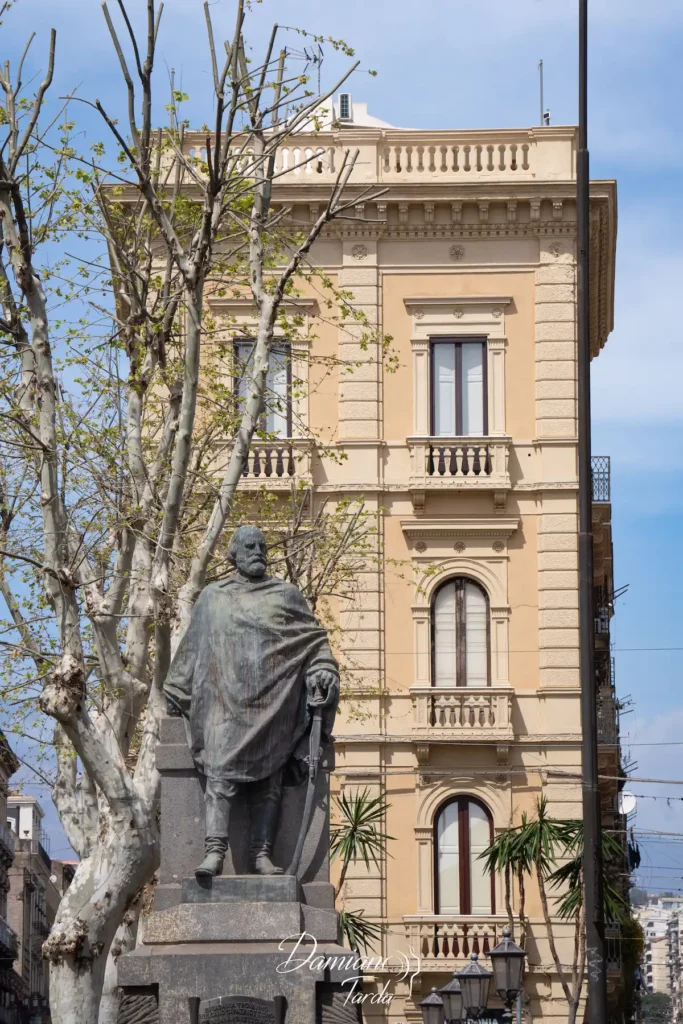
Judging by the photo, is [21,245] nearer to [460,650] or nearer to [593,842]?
[593,842]

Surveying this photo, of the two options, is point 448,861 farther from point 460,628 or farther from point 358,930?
Answer: point 460,628

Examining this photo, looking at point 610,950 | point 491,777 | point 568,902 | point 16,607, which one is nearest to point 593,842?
point 16,607

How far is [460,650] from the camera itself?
33438 millimetres

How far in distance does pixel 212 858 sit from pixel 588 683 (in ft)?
17.6

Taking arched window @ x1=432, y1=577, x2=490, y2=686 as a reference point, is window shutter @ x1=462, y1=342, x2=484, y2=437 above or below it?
above

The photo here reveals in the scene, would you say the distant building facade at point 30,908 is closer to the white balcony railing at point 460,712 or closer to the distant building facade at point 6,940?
the distant building facade at point 6,940

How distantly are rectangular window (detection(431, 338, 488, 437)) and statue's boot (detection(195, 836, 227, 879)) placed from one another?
73.5ft

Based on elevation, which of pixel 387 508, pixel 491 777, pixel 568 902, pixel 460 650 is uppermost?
pixel 387 508

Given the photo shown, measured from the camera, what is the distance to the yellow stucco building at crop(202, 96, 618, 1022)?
32.7m

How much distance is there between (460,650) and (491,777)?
7.06 feet

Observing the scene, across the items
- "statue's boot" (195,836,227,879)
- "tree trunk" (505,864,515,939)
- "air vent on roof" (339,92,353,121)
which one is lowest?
"statue's boot" (195,836,227,879)

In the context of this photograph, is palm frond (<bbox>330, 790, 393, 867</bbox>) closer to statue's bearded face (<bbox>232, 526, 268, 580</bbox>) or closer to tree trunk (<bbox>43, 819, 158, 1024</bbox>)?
tree trunk (<bbox>43, 819, 158, 1024</bbox>)

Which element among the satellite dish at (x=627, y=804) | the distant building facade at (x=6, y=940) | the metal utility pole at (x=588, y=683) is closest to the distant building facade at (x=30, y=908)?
the distant building facade at (x=6, y=940)

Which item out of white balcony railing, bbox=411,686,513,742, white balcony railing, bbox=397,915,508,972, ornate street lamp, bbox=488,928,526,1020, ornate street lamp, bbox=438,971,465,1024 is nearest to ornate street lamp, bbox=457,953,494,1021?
ornate street lamp, bbox=438,971,465,1024
